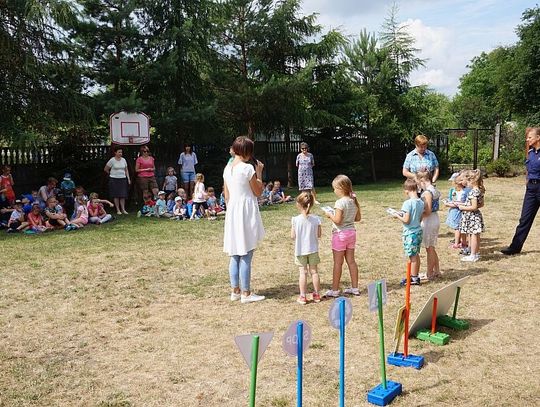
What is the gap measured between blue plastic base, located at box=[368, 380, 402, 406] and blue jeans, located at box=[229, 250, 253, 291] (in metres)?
2.47

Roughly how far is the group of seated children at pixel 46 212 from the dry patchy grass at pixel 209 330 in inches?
88.1


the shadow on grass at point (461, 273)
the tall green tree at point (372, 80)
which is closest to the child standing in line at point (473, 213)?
the shadow on grass at point (461, 273)

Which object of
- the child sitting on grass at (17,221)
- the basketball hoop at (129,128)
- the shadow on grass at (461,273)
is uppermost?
the basketball hoop at (129,128)

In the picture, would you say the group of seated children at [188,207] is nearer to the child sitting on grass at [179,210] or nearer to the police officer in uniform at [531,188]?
the child sitting on grass at [179,210]

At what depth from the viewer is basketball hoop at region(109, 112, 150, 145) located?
1486cm

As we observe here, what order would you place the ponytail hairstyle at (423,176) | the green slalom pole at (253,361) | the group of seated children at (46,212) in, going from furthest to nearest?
1. the group of seated children at (46,212)
2. the ponytail hairstyle at (423,176)
3. the green slalom pole at (253,361)

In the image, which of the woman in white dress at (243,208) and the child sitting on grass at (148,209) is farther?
the child sitting on grass at (148,209)

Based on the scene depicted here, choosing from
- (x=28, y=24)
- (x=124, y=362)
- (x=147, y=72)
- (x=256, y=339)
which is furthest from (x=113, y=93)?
(x=256, y=339)

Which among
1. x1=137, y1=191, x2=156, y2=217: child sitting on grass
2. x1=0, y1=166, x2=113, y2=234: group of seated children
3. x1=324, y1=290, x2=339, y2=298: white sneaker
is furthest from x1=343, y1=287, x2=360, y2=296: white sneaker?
x1=137, y1=191, x2=156, y2=217: child sitting on grass

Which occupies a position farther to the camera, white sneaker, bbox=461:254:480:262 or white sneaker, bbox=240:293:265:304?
white sneaker, bbox=461:254:480:262

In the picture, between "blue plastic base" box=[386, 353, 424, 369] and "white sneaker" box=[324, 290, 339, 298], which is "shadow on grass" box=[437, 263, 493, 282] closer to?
"white sneaker" box=[324, 290, 339, 298]

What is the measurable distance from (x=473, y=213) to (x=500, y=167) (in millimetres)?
15745

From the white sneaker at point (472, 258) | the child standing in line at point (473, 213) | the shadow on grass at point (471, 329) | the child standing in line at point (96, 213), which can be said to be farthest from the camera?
the child standing in line at point (96, 213)

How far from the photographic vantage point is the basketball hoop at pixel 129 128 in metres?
14.9
